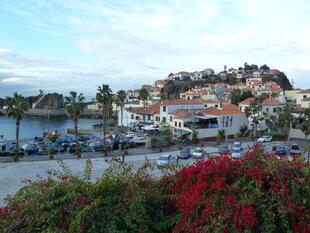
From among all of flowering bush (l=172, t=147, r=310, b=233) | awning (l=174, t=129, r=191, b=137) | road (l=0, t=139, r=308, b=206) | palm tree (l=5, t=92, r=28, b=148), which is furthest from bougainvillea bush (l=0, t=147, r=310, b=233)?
awning (l=174, t=129, r=191, b=137)

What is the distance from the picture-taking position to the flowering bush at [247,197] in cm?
499

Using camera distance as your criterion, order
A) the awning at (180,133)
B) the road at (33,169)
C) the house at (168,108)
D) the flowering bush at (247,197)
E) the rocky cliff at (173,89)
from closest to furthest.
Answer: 1. the flowering bush at (247,197)
2. the road at (33,169)
3. the awning at (180,133)
4. the house at (168,108)
5. the rocky cliff at (173,89)

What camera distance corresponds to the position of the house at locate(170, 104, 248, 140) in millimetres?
39031

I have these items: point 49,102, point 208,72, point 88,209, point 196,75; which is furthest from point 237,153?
point 208,72

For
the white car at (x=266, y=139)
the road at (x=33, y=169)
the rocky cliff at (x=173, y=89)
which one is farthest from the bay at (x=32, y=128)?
the white car at (x=266, y=139)

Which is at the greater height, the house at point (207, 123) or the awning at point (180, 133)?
the house at point (207, 123)

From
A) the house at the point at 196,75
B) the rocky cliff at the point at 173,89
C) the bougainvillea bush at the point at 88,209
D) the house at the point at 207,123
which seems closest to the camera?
the bougainvillea bush at the point at 88,209

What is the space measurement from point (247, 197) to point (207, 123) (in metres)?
36.9

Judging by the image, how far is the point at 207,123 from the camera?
4178 centimetres

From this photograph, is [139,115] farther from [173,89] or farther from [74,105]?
[173,89]

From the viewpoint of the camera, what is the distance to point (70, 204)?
6082 millimetres

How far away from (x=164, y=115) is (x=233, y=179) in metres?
41.1

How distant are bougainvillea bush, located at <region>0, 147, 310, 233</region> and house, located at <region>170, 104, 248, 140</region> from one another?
1231 inches

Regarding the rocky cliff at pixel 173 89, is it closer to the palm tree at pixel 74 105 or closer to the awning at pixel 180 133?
the awning at pixel 180 133
